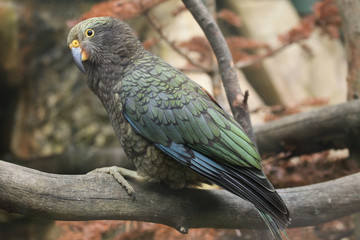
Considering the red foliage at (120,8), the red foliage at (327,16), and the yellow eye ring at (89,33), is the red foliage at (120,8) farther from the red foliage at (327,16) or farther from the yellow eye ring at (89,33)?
the red foliage at (327,16)

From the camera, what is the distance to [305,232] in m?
1.42

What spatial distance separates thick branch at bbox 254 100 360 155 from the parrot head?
103cm

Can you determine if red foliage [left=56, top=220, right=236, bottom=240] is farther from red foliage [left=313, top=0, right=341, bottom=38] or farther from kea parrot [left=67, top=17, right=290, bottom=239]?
red foliage [left=313, top=0, right=341, bottom=38]

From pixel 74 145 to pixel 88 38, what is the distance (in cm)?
180

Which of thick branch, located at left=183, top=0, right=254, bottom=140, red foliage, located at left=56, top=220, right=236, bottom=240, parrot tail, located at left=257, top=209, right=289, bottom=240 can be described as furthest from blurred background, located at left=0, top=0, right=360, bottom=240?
thick branch, located at left=183, top=0, right=254, bottom=140

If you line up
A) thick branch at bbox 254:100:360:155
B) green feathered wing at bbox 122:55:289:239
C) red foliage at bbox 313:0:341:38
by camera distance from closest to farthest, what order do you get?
green feathered wing at bbox 122:55:289:239, thick branch at bbox 254:100:360:155, red foliage at bbox 313:0:341:38

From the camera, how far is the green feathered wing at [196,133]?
116 cm

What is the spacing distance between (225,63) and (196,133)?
21.1 inches

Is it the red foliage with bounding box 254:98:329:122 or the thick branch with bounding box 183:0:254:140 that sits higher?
the thick branch with bounding box 183:0:254:140

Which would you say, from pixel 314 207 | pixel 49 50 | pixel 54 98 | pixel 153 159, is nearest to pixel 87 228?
pixel 153 159

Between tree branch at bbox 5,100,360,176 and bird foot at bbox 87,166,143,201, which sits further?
tree branch at bbox 5,100,360,176

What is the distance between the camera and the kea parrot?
117 cm

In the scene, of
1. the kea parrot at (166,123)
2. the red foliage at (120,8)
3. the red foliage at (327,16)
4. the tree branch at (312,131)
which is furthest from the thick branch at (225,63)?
the red foliage at (327,16)

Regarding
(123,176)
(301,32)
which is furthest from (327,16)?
(123,176)
